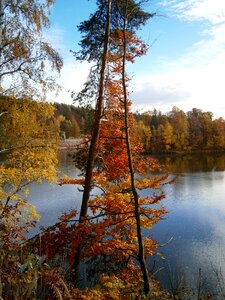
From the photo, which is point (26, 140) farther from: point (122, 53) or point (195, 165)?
point (195, 165)

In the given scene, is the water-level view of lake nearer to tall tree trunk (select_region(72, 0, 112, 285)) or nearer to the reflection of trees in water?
tall tree trunk (select_region(72, 0, 112, 285))

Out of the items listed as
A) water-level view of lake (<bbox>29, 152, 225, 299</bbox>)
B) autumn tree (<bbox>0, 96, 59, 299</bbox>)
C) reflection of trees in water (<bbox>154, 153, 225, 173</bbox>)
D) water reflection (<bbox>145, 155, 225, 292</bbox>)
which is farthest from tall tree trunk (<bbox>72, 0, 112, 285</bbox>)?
reflection of trees in water (<bbox>154, 153, 225, 173</bbox>)

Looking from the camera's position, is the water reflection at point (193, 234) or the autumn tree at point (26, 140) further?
the water reflection at point (193, 234)

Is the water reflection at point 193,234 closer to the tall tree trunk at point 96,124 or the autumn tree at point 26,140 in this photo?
the tall tree trunk at point 96,124

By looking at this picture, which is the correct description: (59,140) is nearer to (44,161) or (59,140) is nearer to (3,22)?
(44,161)

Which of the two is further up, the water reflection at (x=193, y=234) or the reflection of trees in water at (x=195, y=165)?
the reflection of trees in water at (x=195, y=165)

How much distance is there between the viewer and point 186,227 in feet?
64.3

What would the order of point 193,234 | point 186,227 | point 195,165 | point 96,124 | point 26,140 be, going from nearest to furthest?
point 26,140 < point 96,124 < point 193,234 < point 186,227 < point 195,165

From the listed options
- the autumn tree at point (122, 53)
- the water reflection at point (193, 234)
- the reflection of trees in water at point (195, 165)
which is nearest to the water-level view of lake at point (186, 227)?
the water reflection at point (193, 234)

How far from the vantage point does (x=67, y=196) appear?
92.7 ft

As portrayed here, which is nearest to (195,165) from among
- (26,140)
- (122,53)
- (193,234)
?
(193,234)

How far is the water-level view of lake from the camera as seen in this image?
43.2 feet

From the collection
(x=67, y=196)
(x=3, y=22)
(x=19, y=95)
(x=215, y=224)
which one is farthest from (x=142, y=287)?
(x=67, y=196)

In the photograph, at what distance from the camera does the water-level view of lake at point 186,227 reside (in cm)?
1316
